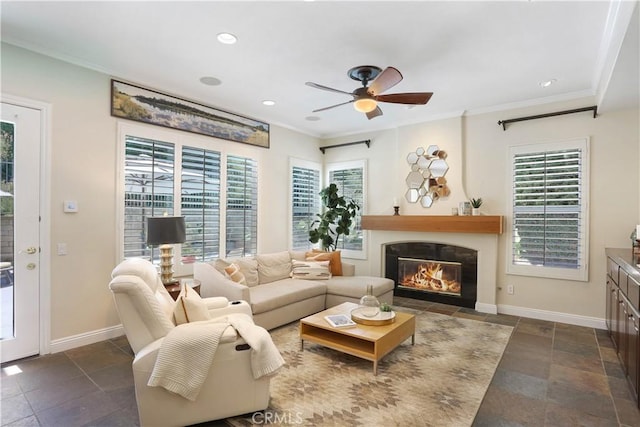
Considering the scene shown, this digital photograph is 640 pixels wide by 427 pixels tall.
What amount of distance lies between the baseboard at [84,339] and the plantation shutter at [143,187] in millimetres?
826

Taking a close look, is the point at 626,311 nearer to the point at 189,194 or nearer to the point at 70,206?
the point at 189,194

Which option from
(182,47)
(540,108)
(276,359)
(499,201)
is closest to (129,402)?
(276,359)

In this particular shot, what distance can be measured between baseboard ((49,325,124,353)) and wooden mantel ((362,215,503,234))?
385cm

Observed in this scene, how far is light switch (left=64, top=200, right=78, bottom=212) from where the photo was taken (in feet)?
10.8

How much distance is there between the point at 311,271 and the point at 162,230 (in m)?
2.15

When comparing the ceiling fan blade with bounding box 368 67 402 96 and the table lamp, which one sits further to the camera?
the table lamp

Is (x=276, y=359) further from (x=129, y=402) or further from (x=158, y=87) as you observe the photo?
(x=158, y=87)

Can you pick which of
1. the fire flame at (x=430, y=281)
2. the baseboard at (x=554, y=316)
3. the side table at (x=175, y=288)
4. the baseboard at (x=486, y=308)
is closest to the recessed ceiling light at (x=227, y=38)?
the side table at (x=175, y=288)

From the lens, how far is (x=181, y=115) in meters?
4.25

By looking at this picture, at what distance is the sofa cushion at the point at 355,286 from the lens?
4332mm

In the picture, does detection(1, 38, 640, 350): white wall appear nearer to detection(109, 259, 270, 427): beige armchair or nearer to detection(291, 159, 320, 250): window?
detection(291, 159, 320, 250): window

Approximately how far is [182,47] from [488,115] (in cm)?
410

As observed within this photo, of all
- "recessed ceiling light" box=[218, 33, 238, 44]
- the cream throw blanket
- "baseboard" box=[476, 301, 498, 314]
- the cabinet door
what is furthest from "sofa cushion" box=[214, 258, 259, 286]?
the cabinet door

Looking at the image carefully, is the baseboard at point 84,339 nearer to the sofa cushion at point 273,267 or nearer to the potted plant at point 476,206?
the sofa cushion at point 273,267
